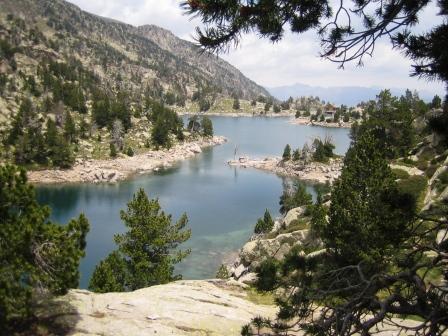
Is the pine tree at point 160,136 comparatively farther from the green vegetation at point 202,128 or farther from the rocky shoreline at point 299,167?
the rocky shoreline at point 299,167

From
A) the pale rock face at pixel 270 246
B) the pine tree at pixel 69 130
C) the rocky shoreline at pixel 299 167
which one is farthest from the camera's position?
the pine tree at pixel 69 130

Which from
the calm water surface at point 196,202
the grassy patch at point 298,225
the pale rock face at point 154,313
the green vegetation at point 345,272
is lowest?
the calm water surface at point 196,202

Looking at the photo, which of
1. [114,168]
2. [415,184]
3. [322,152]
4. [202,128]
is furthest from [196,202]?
[202,128]

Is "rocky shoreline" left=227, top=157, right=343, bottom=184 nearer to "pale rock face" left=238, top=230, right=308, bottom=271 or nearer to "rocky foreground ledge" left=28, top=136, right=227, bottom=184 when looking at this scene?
"rocky foreground ledge" left=28, top=136, right=227, bottom=184

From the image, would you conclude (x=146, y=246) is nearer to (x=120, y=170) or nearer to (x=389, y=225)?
(x=389, y=225)

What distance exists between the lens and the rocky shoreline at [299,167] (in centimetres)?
10147

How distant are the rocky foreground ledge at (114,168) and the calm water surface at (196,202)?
3.77 m

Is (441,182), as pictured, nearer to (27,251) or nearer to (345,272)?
(27,251)

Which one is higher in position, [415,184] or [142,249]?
[415,184]

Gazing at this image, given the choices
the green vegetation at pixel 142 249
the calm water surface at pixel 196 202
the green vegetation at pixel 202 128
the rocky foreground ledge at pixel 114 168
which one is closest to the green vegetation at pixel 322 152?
the calm water surface at pixel 196 202

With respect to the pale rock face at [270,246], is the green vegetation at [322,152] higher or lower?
higher

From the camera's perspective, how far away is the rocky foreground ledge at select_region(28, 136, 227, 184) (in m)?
93.2

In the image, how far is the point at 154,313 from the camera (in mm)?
20797

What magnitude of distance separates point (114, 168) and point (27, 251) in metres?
87.8
